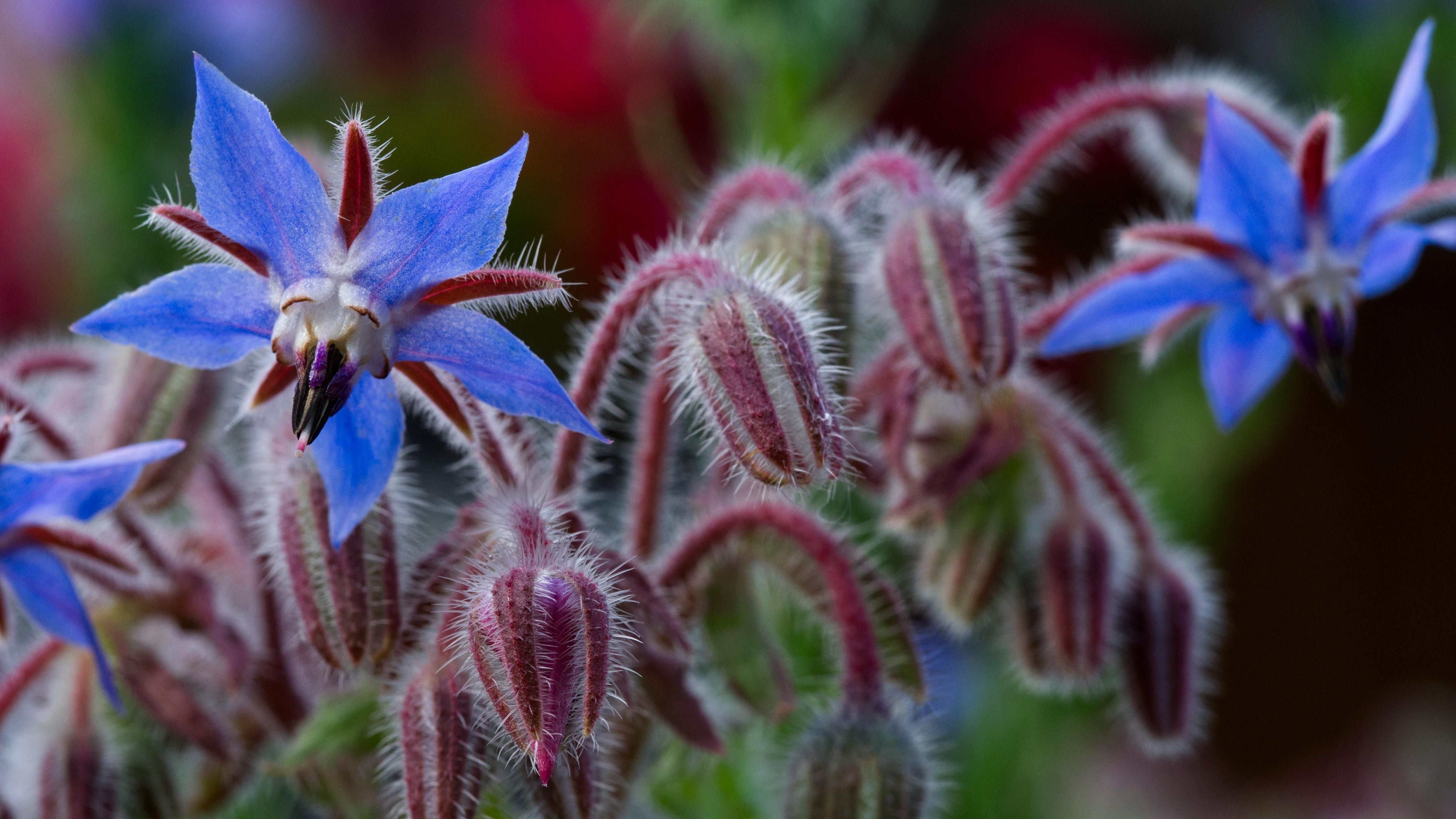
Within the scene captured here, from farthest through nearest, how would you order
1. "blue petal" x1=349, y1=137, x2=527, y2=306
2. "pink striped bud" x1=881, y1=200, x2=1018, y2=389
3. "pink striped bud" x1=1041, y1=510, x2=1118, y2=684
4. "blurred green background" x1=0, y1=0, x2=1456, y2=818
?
"blurred green background" x1=0, y1=0, x2=1456, y2=818 < "pink striped bud" x1=1041, y1=510, x2=1118, y2=684 < "pink striped bud" x1=881, y1=200, x2=1018, y2=389 < "blue petal" x1=349, y1=137, x2=527, y2=306

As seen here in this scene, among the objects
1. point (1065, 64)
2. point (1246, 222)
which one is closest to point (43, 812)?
point (1246, 222)

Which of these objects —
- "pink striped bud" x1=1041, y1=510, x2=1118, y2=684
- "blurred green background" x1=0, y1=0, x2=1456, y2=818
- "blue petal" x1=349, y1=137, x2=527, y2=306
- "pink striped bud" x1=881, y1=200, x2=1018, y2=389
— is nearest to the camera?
"blue petal" x1=349, y1=137, x2=527, y2=306

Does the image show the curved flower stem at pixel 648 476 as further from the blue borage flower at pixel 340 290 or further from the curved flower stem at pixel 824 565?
the blue borage flower at pixel 340 290

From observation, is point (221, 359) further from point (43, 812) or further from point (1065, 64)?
point (1065, 64)

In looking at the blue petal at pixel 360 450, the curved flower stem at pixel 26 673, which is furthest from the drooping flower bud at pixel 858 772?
the curved flower stem at pixel 26 673

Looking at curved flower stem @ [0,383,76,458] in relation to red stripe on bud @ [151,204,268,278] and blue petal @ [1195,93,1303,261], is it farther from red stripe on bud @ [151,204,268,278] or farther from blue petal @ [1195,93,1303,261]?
blue petal @ [1195,93,1303,261]

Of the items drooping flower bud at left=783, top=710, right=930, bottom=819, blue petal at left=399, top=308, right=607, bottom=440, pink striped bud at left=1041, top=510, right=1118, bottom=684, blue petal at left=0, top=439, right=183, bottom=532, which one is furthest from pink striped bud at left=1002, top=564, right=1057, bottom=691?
blue petal at left=0, top=439, right=183, bottom=532
